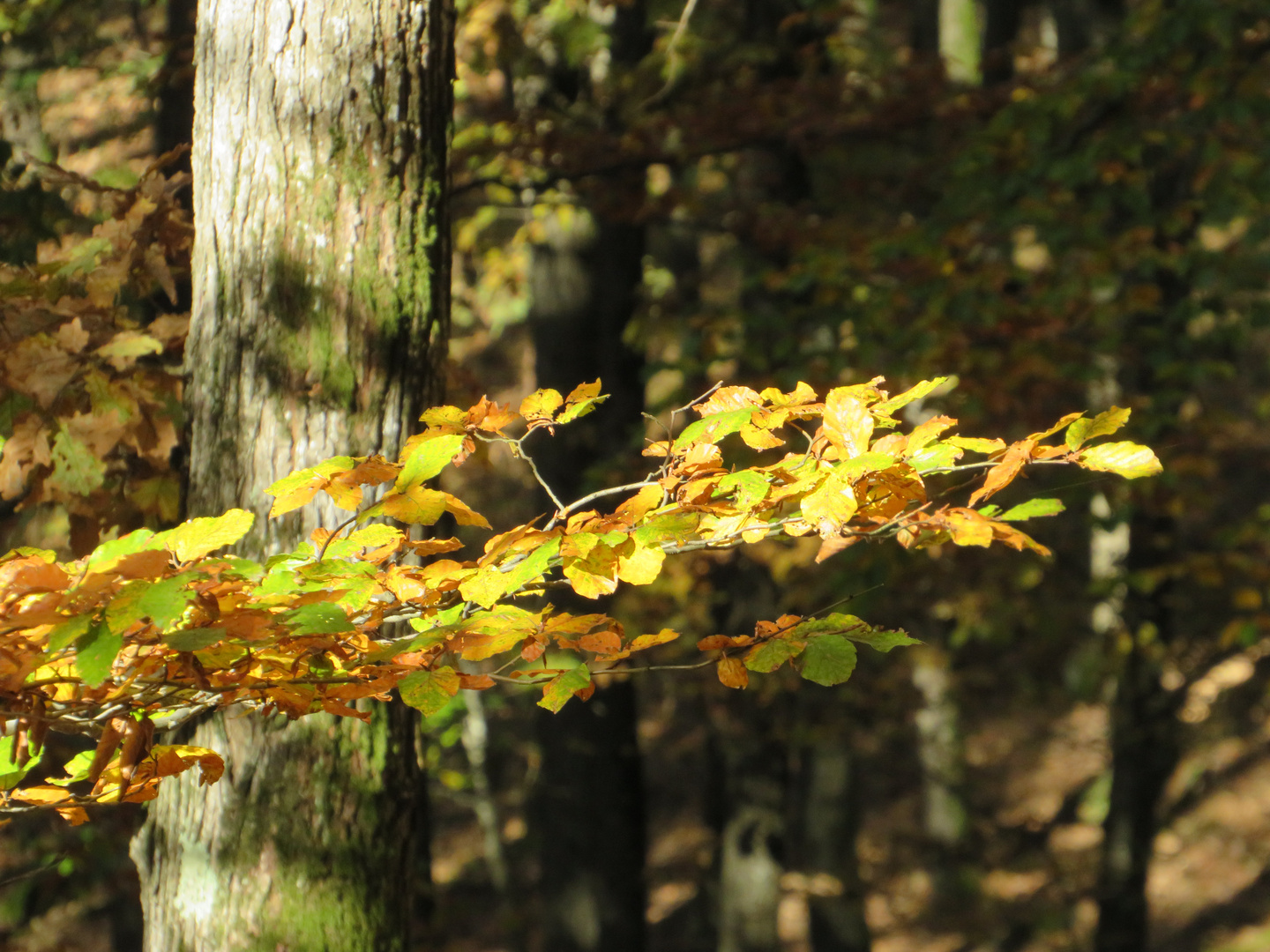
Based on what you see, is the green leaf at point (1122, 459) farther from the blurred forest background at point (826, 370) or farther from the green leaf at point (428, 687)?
the green leaf at point (428, 687)

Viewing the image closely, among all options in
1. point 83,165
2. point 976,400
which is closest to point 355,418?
point 976,400

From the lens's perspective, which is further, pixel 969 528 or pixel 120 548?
pixel 969 528

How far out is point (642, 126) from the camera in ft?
18.6

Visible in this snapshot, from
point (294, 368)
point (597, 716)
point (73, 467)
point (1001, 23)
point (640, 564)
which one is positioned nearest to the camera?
point (640, 564)

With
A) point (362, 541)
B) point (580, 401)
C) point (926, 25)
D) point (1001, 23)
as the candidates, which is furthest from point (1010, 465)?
point (926, 25)

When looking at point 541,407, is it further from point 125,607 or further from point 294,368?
point 125,607

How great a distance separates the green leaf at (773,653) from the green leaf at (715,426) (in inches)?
14.2

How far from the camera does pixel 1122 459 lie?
1.65 m

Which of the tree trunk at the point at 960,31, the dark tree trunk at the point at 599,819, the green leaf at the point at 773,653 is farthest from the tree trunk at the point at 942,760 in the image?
the green leaf at the point at 773,653

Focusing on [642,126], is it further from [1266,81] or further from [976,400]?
[1266,81]

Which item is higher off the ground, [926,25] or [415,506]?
[926,25]

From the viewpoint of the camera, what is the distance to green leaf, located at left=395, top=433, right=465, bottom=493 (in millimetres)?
1645

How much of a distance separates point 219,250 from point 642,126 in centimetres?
377

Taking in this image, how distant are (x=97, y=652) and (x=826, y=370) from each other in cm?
459
